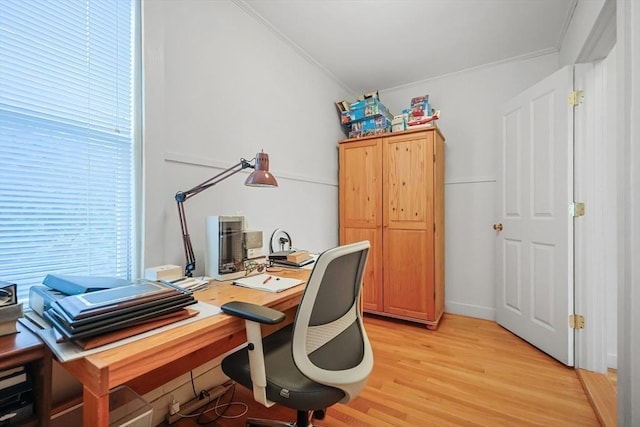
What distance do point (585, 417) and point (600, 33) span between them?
2.15 m

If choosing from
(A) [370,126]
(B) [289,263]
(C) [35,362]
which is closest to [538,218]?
(A) [370,126]

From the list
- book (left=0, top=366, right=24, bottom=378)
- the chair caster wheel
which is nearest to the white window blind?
book (left=0, top=366, right=24, bottom=378)

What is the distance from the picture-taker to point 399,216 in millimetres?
2676

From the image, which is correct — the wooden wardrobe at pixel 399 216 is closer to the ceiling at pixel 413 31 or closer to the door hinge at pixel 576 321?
the ceiling at pixel 413 31

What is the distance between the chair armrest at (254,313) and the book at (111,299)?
168 millimetres

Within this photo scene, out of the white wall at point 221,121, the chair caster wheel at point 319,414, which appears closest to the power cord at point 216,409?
the chair caster wheel at point 319,414

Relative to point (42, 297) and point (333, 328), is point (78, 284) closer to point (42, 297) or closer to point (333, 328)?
point (42, 297)

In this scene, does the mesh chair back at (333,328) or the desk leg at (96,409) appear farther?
the mesh chair back at (333,328)

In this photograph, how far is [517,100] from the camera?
94.6 inches

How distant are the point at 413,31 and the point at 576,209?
5.93ft

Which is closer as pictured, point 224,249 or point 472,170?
point 224,249

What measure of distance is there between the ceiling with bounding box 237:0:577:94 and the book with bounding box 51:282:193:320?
1.95 meters

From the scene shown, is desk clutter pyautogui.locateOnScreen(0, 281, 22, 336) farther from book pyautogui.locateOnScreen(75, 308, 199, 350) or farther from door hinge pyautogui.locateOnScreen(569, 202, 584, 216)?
door hinge pyautogui.locateOnScreen(569, 202, 584, 216)

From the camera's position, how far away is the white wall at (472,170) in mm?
2736
